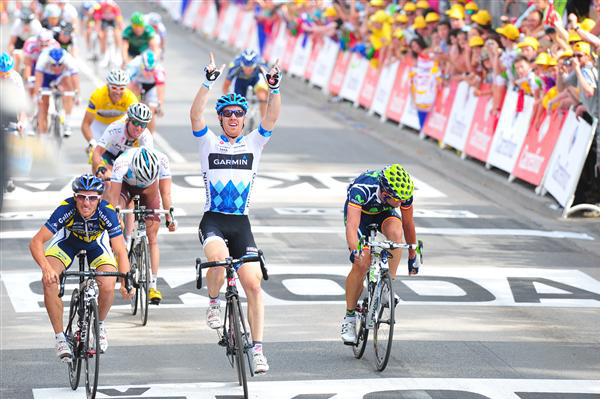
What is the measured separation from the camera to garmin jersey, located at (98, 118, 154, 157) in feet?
46.2

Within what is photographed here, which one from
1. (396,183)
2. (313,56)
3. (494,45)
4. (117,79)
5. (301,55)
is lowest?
(301,55)

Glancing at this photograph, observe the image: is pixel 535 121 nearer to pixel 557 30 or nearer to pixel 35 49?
pixel 557 30

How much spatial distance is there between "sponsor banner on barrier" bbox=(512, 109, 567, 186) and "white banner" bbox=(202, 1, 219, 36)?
27.2m

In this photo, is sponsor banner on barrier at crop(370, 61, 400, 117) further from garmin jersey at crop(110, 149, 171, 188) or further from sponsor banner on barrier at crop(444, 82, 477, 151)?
garmin jersey at crop(110, 149, 171, 188)

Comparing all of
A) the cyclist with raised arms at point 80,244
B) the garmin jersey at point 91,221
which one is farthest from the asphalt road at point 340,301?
the garmin jersey at point 91,221

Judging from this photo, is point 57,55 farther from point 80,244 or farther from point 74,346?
point 74,346

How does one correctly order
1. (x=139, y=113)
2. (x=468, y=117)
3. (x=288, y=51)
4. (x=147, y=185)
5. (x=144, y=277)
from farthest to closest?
(x=288, y=51) → (x=468, y=117) → (x=139, y=113) → (x=147, y=185) → (x=144, y=277)

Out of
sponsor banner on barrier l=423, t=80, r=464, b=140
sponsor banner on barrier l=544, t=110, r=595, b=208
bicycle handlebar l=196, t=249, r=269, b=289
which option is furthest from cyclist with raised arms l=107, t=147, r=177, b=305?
sponsor banner on barrier l=423, t=80, r=464, b=140

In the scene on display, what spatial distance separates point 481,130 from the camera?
22531 millimetres

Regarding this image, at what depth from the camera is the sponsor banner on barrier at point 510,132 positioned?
20703mm

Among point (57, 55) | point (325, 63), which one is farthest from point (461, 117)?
point (325, 63)

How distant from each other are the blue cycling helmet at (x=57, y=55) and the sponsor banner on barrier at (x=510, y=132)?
714 centimetres

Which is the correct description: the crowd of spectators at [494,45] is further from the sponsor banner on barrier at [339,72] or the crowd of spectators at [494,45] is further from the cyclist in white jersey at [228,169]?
the cyclist in white jersey at [228,169]

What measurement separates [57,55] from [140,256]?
10.1 m
